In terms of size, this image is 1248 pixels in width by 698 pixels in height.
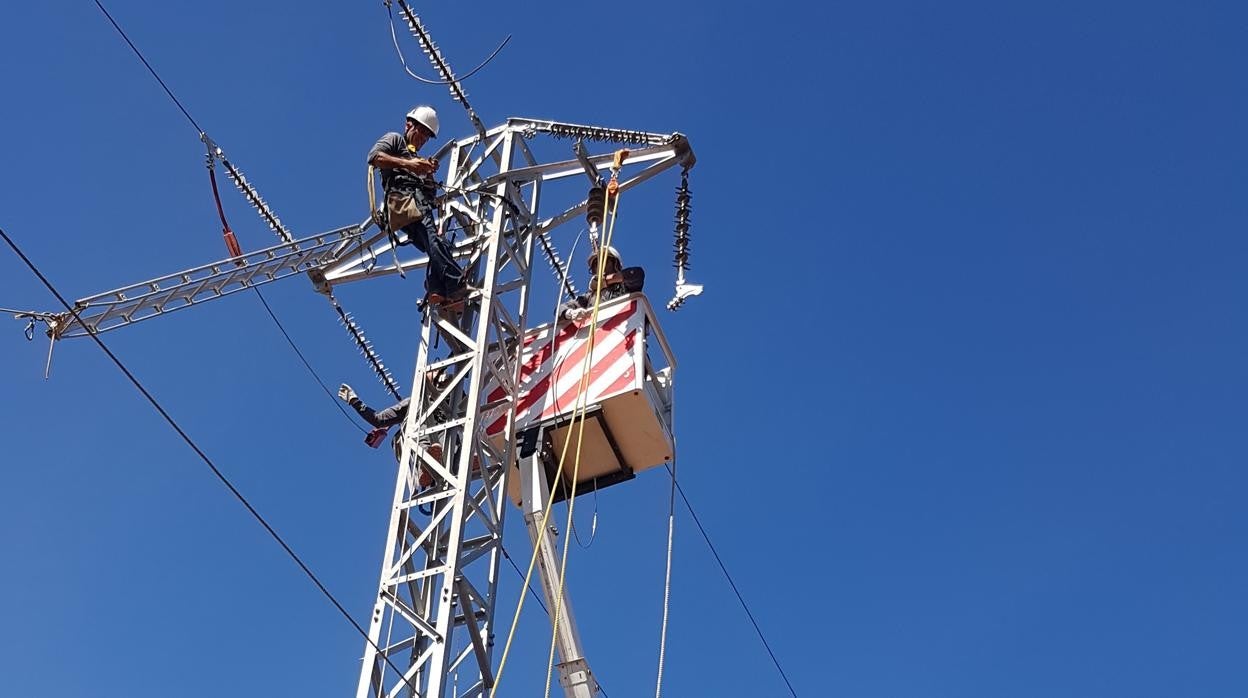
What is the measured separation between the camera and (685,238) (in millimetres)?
12062

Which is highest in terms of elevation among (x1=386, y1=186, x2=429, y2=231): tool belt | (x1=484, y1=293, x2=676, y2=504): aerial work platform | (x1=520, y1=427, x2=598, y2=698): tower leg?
(x1=386, y1=186, x2=429, y2=231): tool belt

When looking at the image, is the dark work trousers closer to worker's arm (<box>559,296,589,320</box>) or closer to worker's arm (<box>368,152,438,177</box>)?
worker's arm (<box>368,152,438,177</box>)

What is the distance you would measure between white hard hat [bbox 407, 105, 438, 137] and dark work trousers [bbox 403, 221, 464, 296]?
0.85 meters

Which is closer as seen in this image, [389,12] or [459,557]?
[459,557]

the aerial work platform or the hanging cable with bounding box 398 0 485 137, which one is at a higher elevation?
the hanging cable with bounding box 398 0 485 137

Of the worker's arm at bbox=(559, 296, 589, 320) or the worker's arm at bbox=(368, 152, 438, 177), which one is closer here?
the worker's arm at bbox=(368, 152, 438, 177)

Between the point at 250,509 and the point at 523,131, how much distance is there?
439 cm

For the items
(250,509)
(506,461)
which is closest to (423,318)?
(506,461)

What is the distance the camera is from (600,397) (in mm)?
10867

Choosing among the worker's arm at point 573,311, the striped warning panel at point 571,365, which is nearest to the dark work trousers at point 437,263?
the striped warning panel at point 571,365

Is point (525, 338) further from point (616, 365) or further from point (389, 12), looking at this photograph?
point (389, 12)

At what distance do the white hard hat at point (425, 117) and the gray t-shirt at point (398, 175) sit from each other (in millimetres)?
295

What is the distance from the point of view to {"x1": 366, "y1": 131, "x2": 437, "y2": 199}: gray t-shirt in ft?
34.5

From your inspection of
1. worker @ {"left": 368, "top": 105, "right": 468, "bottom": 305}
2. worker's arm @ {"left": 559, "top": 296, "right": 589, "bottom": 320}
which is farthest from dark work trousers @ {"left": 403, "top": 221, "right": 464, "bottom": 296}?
worker's arm @ {"left": 559, "top": 296, "right": 589, "bottom": 320}
